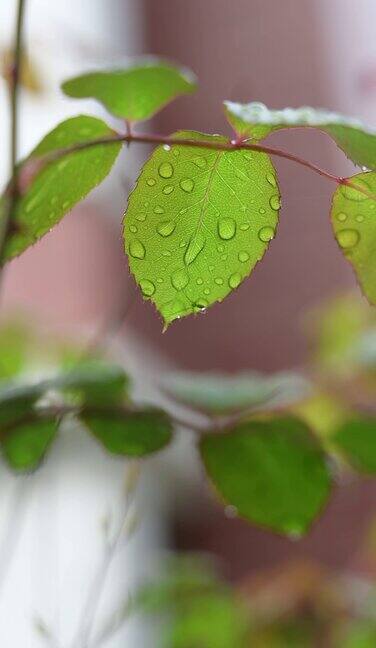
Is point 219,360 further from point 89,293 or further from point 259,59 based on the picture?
point 259,59

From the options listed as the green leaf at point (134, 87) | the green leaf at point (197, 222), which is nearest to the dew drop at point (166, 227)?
the green leaf at point (197, 222)

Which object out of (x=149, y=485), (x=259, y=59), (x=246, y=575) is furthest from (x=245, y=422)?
(x=259, y=59)

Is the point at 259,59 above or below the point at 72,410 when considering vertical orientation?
below

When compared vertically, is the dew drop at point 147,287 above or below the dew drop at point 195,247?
below

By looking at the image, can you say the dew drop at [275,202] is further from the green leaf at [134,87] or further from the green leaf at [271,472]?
the green leaf at [271,472]

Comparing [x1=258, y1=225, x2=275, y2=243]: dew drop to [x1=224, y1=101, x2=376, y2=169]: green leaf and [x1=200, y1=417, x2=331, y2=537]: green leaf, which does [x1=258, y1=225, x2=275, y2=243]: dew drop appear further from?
[x1=200, y1=417, x2=331, y2=537]: green leaf

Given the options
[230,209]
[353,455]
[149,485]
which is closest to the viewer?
[230,209]
